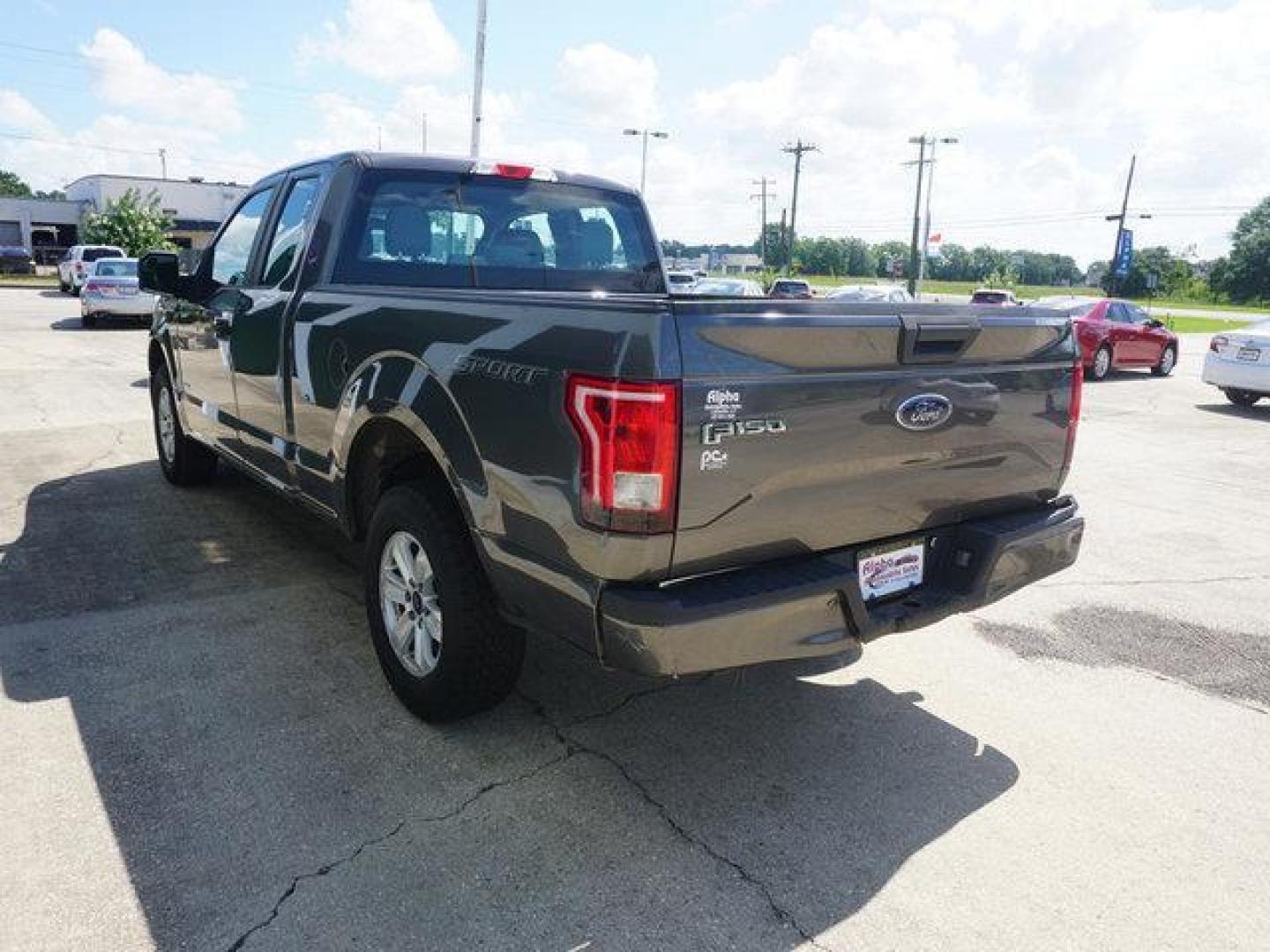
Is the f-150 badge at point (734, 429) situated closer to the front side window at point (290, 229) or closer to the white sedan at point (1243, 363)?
the front side window at point (290, 229)

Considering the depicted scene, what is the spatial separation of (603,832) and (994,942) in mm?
1069

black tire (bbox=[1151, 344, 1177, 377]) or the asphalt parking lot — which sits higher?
black tire (bbox=[1151, 344, 1177, 377])

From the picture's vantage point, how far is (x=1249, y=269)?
97.8 metres

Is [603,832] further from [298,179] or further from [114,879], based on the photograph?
[298,179]

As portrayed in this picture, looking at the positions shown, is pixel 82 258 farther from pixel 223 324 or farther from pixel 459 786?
pixel 459 786

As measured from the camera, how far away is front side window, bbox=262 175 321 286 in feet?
13.6

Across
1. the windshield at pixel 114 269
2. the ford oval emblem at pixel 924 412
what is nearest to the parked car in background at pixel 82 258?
the windshield at pixel 114 269

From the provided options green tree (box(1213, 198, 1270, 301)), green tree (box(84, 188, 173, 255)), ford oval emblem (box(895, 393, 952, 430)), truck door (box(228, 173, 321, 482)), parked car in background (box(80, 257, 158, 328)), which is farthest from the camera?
green tree (box(1213, 198, 1270, 301))

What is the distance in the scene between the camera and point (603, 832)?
8.91 feet

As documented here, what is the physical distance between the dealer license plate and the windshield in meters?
21.4

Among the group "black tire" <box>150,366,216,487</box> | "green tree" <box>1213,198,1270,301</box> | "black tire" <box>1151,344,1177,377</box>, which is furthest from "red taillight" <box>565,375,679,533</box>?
"green tree" <box>1213,198,1270,301</box>

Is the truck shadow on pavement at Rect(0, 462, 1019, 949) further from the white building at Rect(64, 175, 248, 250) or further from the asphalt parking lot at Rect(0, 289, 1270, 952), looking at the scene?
the white building at Rect(64, 175, 248, 250)

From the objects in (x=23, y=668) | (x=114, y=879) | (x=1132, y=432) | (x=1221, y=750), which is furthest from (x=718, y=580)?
(x=1132, y=432)

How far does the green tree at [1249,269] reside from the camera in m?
97.1
